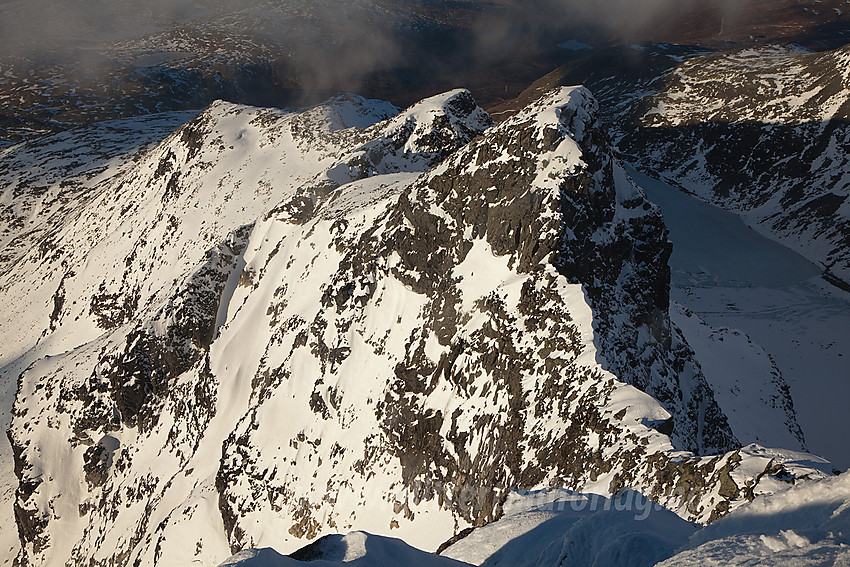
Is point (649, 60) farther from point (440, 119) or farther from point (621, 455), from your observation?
point (621, 455)

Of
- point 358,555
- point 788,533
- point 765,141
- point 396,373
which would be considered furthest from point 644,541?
point 765,141

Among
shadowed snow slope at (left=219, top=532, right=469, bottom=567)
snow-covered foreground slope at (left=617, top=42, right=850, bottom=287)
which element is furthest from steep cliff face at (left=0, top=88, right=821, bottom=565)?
snow-covered foreground slope at (left=617, top=42, right=850, bottom=287)

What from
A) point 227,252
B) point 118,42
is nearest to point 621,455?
point 227,252

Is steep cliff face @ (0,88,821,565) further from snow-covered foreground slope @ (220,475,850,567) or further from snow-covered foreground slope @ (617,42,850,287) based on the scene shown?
snow-covered foreground slope @ (617,42,850,287)

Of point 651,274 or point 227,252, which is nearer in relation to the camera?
point 651,274

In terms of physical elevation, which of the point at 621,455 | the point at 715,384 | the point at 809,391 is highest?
the point at 621,455

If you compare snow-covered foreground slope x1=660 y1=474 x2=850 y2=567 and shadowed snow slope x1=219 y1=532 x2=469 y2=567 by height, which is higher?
snow-covered foreground slope x1=660 y1=474 x2=850 y2=567

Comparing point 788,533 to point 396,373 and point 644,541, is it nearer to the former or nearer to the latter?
point 644,541

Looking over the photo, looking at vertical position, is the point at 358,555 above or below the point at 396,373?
above
